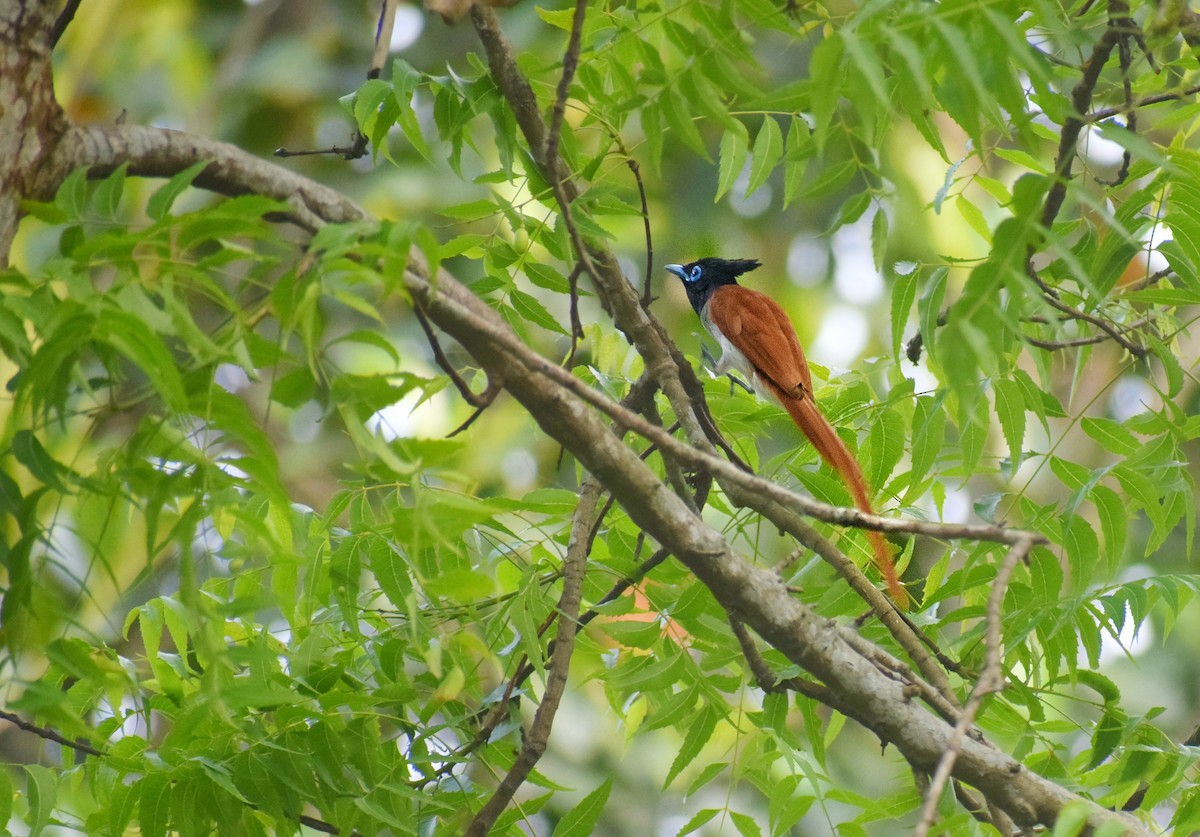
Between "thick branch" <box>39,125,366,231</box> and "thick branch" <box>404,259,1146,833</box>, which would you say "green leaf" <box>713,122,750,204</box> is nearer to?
"thick branch" <box>404,259,1146,833</box>

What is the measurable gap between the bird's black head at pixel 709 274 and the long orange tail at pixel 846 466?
1729 mm

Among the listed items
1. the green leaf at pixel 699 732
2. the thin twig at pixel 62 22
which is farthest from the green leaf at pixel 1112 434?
the thin twig at pixel 62 22

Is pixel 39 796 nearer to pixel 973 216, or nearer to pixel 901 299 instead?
pixel 901 299

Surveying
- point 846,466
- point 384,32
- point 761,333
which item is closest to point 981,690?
point 384,32

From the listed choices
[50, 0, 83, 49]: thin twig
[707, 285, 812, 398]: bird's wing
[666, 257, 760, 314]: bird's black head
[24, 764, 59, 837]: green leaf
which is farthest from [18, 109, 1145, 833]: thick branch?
[666, 257, 760, 314]: bird's black head

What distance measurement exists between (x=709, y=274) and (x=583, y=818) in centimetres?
287

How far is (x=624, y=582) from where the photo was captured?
1.77m

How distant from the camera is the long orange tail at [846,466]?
196cm

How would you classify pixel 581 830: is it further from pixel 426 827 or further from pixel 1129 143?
pixel 1129 143

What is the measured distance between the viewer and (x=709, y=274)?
423cm

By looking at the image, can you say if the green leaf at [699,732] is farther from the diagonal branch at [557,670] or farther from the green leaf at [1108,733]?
the green leaf at [1108,733]

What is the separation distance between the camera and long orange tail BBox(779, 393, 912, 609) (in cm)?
196

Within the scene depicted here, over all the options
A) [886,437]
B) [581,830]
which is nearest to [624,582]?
[581,830]

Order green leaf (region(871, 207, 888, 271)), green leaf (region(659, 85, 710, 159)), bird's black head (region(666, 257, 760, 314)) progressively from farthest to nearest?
bird's black head (region(666, 257, 760, 314)) < green leaf (region(871, 207, 888, 271)) < green leaf (region(659, 85, 710, 159))
